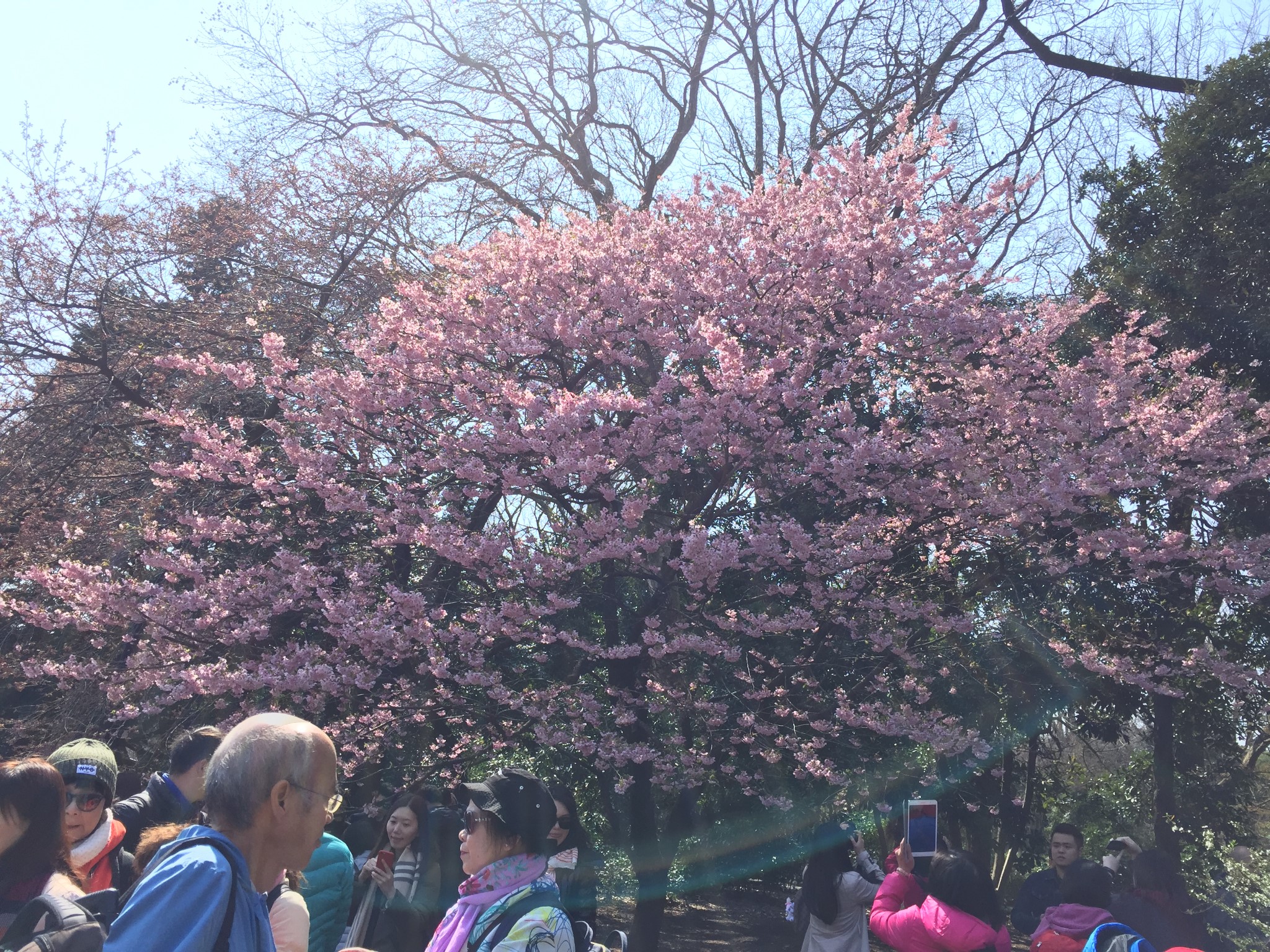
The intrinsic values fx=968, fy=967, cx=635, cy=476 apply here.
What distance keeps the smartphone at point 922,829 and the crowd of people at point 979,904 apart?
4cm

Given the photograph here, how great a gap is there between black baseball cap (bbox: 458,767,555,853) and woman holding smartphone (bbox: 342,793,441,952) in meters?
1.75

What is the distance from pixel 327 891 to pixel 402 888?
27.1 inches

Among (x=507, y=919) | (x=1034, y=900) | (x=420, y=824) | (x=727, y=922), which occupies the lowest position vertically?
(x=727, y=922)

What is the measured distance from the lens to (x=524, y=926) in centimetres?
239

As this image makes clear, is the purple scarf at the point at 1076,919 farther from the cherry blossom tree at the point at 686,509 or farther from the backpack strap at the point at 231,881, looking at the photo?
the backpack strap at the point at 231,881

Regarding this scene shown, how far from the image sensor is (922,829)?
14.5 feet

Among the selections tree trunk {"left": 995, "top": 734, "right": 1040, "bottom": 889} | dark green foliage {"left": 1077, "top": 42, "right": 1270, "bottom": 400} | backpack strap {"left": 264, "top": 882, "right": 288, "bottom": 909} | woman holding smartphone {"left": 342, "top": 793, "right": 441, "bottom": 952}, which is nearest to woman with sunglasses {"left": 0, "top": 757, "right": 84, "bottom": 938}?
backpack strap {"left": 264, "top": 882, "right": 288, "bottom": 909}

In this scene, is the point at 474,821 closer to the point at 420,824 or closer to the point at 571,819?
the point at 571,819

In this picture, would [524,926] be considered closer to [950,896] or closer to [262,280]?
[950,896]

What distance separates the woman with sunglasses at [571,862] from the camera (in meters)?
4.16

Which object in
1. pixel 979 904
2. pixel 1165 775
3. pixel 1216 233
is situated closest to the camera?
pixel 979 904

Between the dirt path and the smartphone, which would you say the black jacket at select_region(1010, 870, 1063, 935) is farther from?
the dirt path

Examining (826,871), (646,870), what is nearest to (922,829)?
(826,871)

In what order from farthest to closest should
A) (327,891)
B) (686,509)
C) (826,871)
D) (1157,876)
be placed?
(686,509), (826,871), (1157,876), (327,891)
